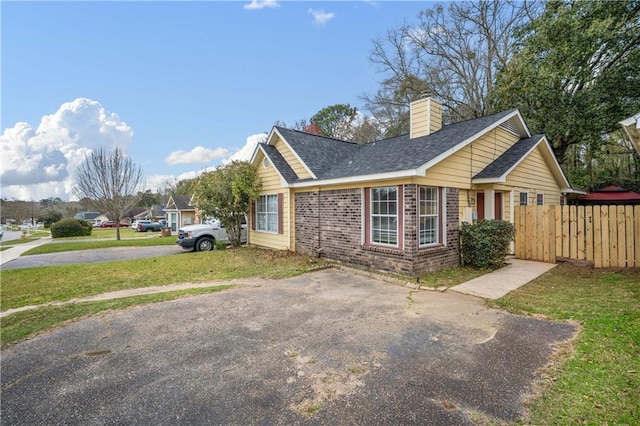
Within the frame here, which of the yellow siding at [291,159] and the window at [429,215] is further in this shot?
the yellow siding at [291,159]

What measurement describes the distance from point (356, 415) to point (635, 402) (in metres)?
2.55

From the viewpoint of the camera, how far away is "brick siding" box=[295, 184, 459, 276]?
765 centimetres

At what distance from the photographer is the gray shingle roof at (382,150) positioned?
27.4 ft

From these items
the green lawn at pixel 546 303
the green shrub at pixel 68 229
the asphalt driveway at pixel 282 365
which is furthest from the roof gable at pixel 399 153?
the green shrub at pixel 68 229

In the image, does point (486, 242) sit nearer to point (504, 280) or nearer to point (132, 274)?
point (504, 280)

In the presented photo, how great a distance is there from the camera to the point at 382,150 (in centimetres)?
1111

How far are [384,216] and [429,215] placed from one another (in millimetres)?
1235

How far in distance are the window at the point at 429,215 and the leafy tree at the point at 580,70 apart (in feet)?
34.2

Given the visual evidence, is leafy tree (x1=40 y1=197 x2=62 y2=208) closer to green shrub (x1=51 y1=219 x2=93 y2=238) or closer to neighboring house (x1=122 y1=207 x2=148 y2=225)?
neighboring house (x1=122 y1=207 x2=148 y2=225)

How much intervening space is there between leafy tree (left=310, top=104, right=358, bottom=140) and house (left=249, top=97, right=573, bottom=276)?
18610 millimetres

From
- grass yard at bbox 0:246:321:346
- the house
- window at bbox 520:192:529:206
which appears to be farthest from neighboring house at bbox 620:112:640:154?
grass yard at bbox 0:246:321:346

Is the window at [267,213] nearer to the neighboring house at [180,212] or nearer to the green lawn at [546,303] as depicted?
the green lawn at [546,303]

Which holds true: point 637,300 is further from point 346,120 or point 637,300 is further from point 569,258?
point 346,120

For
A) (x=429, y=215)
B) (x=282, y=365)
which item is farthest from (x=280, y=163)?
(x=282, y=365)
